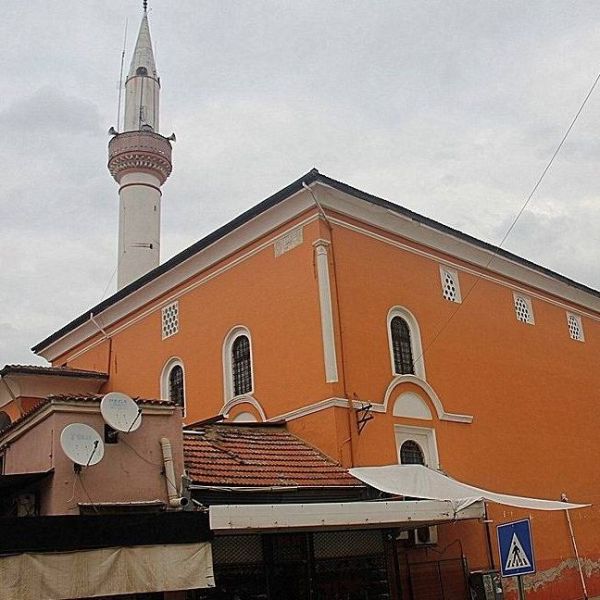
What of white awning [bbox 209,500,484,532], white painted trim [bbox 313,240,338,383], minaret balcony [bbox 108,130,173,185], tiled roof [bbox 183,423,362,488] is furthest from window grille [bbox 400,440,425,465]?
minaret balcony [bbox 108,130,173,185]

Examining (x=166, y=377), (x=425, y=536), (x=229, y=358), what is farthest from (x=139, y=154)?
(x=425, y=536)

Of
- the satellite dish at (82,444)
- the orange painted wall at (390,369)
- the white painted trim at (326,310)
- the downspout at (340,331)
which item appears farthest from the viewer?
the orange painted wall at (390,369)

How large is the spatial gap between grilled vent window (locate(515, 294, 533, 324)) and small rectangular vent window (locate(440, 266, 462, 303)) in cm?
200

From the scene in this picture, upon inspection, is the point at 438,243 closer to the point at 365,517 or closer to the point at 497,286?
the point at 497,286

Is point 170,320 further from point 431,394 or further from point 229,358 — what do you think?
point 431,394

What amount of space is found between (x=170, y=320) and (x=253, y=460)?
5791mm

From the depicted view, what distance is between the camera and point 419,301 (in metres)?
13.6

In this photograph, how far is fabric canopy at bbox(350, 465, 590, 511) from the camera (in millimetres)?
10016

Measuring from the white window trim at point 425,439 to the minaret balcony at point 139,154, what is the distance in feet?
43.9

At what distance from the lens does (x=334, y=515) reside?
8.86 meters

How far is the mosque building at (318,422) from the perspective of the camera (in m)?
7.97

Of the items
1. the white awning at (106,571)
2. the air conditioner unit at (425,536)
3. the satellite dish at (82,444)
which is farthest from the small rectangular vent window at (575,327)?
the satellite dish at (82,444)

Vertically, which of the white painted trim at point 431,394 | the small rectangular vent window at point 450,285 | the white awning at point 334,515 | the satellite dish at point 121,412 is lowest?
the white awning at point 334,515

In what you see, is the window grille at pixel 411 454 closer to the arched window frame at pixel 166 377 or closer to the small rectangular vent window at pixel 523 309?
the small rectangular vent window at pixel 523 309
